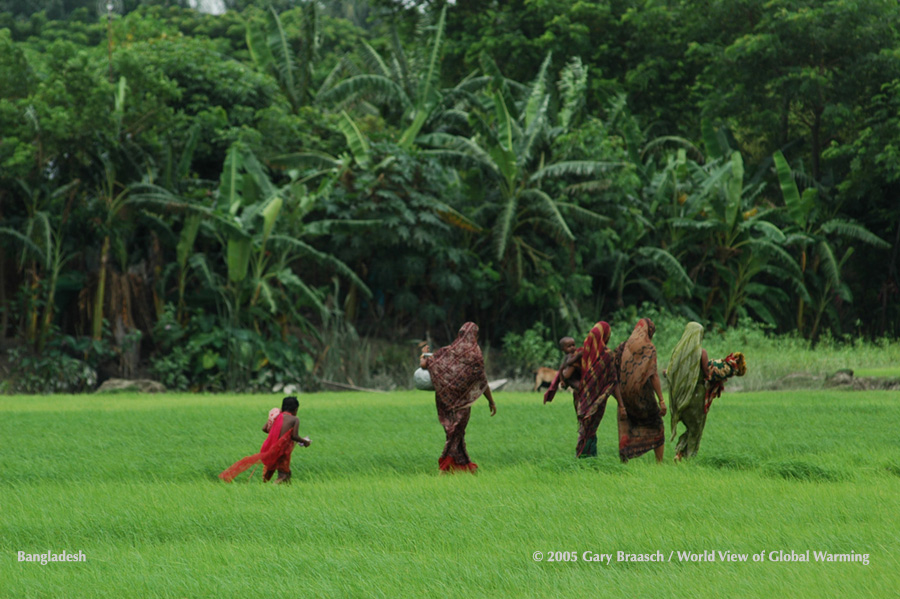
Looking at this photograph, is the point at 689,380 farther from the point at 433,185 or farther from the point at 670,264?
the point at 670,264

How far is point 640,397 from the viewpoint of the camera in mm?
8617

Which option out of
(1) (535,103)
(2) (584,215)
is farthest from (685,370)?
(1) (535,103)

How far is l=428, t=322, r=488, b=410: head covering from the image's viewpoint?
8.66m

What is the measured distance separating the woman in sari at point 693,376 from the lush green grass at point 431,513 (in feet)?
1.40

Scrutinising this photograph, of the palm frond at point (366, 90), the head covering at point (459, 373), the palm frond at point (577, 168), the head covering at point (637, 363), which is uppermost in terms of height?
the palm frond at point (366, 90)

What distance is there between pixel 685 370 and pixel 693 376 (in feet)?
0.29

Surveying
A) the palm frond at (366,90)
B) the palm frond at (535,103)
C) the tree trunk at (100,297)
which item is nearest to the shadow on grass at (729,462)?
the tree trunk at (100,297)

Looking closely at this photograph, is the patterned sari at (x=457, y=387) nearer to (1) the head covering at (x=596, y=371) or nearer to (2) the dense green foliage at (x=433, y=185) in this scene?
(1) the head covering at (x=596, y=371)

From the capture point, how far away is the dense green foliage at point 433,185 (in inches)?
674

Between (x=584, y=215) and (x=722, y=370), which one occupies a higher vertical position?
(x=584, y=215)

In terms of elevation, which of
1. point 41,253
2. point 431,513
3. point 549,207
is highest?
point 549,207

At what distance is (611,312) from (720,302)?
106 inches

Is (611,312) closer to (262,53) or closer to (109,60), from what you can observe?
(262,53)

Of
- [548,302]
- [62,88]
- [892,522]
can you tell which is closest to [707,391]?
[892,522]
